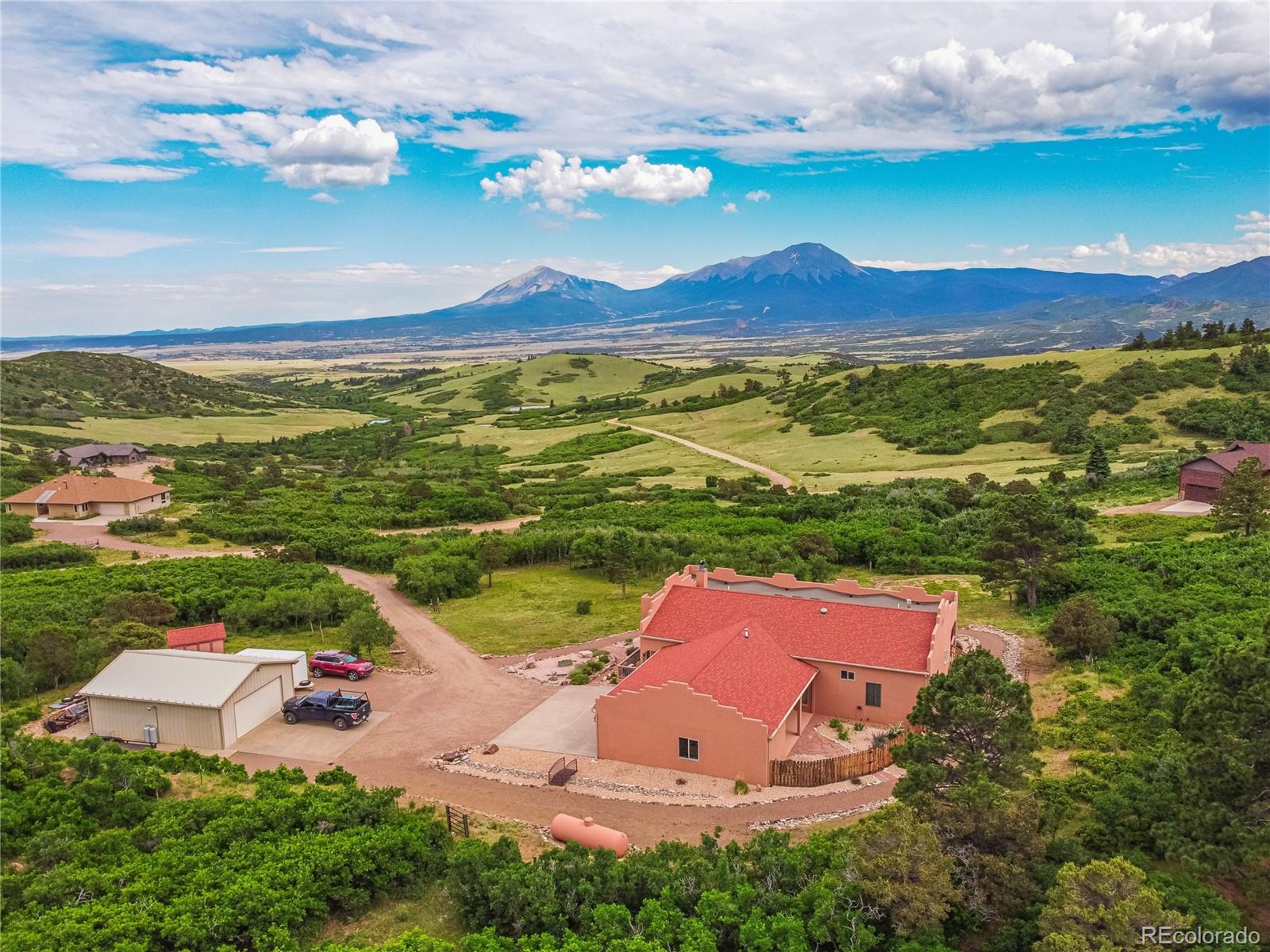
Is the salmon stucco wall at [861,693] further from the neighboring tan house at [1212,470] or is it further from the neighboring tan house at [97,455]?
the neighboring tan house at [97,455]

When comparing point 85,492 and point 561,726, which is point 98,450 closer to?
point 85,492

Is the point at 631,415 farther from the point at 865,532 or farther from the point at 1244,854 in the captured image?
the point at 1244,854

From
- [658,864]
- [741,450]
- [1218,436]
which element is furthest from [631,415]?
[658,864]

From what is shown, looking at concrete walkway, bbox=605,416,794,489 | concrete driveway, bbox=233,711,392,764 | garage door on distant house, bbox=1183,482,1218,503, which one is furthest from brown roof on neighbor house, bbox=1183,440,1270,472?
concrete driveway, bbox=233,711,392,764

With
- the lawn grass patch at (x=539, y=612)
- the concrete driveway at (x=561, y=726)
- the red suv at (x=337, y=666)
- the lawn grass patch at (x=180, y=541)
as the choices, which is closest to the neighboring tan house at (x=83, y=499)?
the lawn grass patch at (x=180, y=541)

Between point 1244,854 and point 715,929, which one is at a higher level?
point 1244,854

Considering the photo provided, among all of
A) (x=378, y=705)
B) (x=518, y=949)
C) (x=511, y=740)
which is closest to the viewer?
(x=518, y=949)
